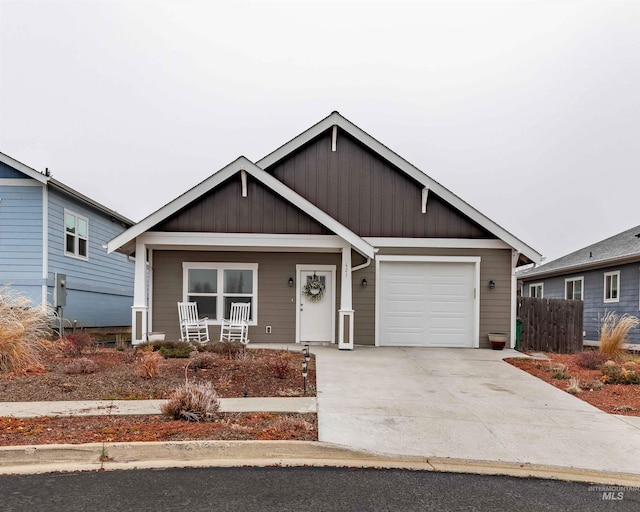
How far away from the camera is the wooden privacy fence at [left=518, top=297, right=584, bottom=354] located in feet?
49.4

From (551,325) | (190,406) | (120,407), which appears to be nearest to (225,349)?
(120,407)

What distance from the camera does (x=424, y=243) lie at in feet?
45.3

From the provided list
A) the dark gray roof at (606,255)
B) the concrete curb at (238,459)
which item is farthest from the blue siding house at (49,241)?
the dark gray roof at (606,255)

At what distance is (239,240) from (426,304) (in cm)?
540

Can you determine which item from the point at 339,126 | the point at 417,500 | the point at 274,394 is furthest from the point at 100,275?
the point at 417,500

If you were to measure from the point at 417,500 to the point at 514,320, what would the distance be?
35.2 ft

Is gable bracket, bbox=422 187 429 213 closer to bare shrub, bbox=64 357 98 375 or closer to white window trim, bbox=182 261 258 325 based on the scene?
white window trim, bbox=182 261 258 325

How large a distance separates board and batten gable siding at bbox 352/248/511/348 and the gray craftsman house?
0.03 m

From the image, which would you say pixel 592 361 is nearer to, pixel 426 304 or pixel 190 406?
pixel 426 304

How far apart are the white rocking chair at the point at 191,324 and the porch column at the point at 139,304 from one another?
0.92 metres

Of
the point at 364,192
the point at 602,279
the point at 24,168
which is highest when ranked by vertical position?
the point at 24,168

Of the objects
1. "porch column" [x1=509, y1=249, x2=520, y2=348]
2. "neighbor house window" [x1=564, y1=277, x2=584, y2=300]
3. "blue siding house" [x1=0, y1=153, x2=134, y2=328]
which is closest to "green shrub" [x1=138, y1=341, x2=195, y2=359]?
"blue siding house" [x1=0, y1=153, x2=134, y2=328]

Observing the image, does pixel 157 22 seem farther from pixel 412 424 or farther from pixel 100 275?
pixel 412 424

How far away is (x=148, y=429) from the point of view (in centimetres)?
559
